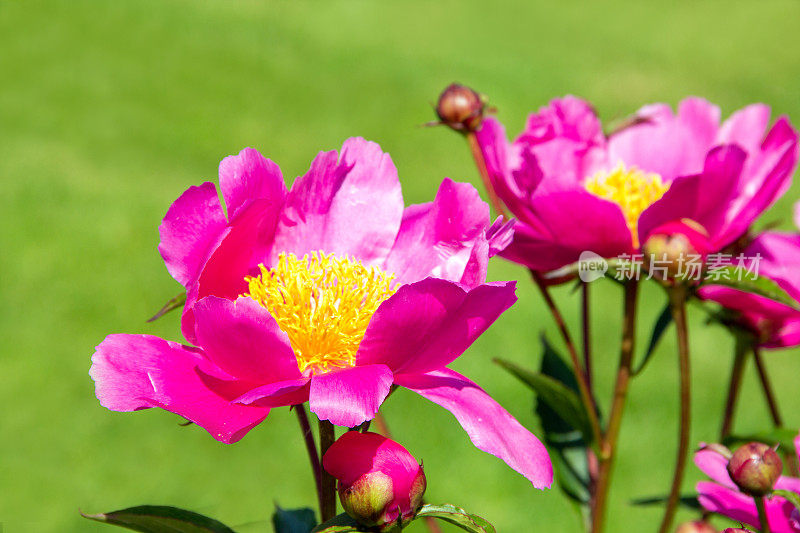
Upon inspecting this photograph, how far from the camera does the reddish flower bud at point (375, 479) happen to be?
1.21ft

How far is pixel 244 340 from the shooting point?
40 cm

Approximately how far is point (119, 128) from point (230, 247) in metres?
2.40

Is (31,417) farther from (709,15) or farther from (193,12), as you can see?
(709,15)

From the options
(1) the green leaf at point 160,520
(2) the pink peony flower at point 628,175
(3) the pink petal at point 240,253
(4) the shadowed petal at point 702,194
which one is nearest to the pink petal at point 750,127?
(2) the pink peony flower at point 628,175

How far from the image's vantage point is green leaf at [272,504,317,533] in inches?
18.3

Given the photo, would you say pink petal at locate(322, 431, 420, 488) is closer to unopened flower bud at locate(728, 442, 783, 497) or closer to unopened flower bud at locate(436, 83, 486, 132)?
unopened flower bud at locate(728, 442, 783, 497)

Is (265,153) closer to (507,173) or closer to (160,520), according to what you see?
(507,173)

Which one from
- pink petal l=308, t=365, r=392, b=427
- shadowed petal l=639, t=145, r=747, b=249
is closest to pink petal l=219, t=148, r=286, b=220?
pink petal l=308, t=365, r=392, b=427

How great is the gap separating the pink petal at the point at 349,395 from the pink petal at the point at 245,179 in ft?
0.34

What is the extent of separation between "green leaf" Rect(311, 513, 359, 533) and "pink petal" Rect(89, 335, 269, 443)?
1.9 inches

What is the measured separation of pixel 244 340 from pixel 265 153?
226 cm

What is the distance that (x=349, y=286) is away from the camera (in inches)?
20.2

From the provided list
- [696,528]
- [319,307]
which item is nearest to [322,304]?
[319,307]

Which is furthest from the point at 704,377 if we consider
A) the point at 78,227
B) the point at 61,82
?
the point at 61,82
